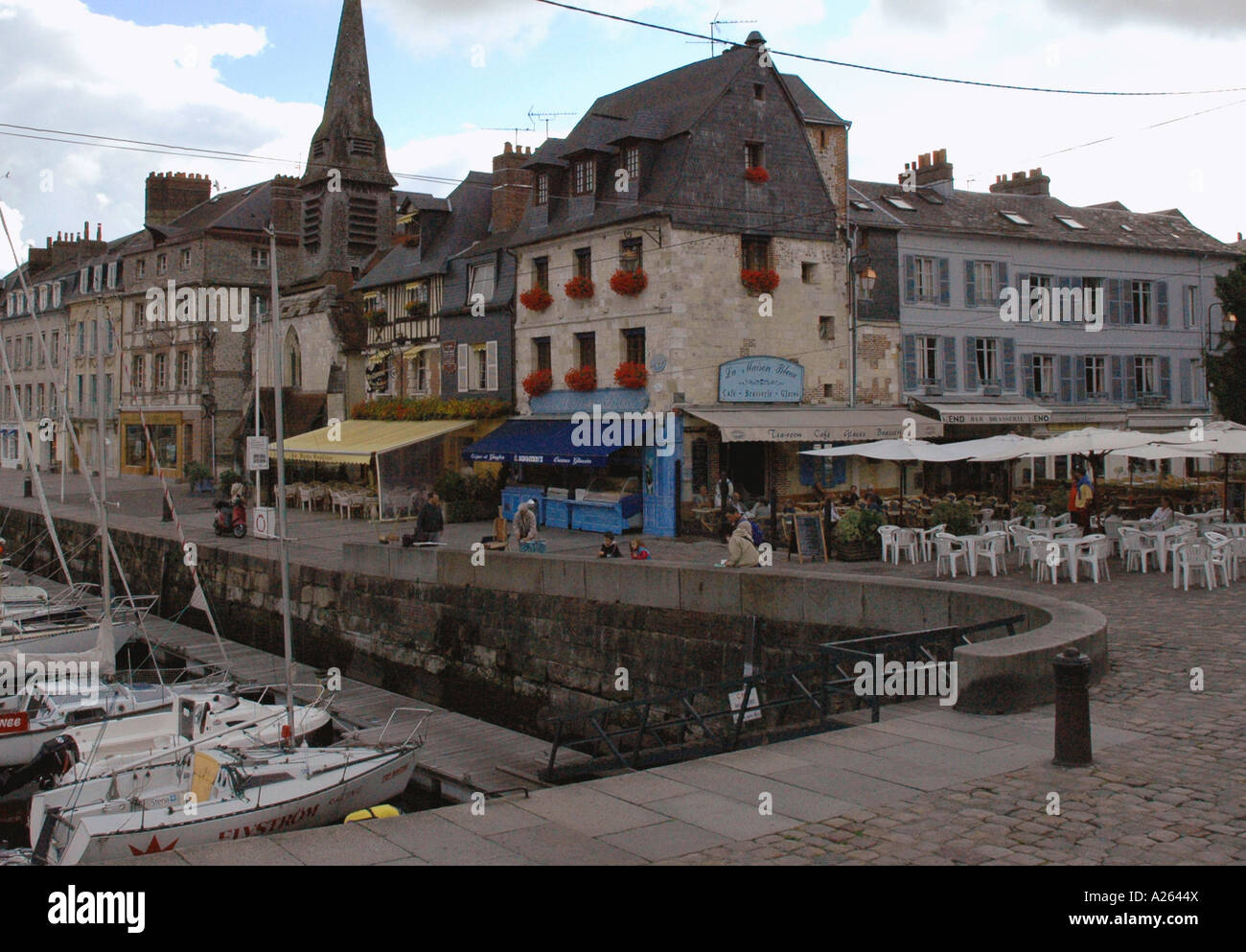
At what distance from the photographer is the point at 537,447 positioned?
26.5m

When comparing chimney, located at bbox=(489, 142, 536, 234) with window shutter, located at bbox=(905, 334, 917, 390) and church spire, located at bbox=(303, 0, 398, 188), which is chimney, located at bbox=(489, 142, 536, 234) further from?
window shutter, located at bbox=(905, 334, 917, 390)

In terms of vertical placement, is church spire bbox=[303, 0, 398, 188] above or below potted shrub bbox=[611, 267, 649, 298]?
above

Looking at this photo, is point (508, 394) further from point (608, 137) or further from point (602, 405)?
point (608, 137)

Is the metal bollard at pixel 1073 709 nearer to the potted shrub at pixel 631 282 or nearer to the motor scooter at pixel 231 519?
the potted shrub at pixel 631 282

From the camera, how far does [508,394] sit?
30078 mm

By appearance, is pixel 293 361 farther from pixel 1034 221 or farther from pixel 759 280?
pixel 1034 221

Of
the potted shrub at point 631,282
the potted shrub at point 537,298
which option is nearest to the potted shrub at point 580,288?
the potted shrub at point 537,298

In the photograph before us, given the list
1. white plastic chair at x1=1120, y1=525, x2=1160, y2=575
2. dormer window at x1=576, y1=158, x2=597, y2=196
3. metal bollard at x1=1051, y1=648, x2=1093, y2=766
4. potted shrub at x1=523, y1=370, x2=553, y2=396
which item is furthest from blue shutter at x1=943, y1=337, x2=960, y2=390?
metal bollard at x1=1051, y1=648, x2=1093, y2=766

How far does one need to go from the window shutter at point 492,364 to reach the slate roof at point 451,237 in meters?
3.57

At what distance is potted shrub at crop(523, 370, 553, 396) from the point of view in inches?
1112

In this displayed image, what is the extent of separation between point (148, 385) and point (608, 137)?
1149 inches

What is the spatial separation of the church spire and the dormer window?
52.2ft

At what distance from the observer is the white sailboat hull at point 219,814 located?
9383 mm

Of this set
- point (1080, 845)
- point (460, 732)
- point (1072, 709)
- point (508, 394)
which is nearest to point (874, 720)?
point (1072, 709)
